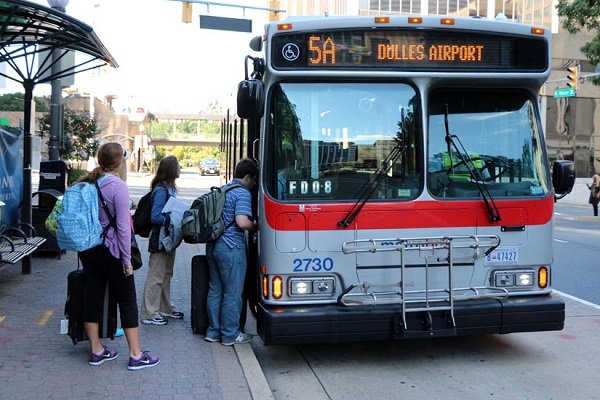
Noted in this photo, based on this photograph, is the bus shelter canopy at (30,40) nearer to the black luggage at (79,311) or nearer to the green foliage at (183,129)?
the black luggage at (79,311)

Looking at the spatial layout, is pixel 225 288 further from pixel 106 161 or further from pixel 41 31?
pixel 41 31

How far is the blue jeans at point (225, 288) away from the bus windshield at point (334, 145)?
33.6 inches

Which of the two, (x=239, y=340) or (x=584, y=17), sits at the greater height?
(x=584, y=17)

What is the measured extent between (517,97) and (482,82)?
1.37 feet

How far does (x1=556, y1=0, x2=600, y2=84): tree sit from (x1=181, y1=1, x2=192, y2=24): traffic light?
39.5 ft

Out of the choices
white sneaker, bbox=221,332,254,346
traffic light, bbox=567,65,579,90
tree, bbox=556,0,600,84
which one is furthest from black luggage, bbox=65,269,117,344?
traffic light, bbox=567,65,579,90

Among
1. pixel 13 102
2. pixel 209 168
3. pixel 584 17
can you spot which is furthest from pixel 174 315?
pixel 209 168

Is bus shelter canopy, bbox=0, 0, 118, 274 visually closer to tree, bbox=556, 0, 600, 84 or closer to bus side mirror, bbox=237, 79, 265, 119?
bus side mirror, bbox=237, 79, 265, 119

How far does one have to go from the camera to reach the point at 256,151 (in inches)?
244

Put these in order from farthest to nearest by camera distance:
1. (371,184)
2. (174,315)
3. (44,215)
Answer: (44,215)
(174,315)
(371,184)

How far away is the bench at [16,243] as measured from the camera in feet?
25.2

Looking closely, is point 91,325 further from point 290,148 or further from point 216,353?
point 290,148

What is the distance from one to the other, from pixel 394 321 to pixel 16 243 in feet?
19.3

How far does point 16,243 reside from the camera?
888 centimetres
